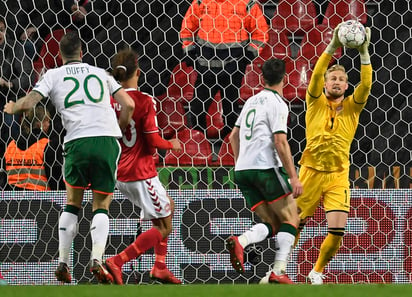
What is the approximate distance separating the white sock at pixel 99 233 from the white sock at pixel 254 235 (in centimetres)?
76

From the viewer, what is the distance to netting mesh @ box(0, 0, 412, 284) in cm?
623

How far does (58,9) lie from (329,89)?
2550 millimetres

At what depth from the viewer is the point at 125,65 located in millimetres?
5676

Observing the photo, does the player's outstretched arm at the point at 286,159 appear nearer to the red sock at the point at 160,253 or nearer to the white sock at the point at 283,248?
the white sock at the point at 283,248

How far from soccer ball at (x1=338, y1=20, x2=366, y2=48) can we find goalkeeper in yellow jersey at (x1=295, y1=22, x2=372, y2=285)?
32cm

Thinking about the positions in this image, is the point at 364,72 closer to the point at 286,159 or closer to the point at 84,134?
the point at 286,159

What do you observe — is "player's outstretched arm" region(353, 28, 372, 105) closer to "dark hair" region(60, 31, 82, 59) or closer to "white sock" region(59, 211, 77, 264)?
"dark hair" region(60, 31, 82, 59)

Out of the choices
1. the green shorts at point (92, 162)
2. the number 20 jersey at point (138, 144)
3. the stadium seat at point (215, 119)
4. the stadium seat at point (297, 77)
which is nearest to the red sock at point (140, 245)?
the number 20 jersey at point (138, 144)

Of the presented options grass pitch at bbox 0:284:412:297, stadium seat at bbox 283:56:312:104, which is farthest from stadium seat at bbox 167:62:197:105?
grass pitch at bbox 0:284:412:297

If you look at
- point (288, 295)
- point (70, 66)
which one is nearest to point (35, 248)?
point (70, 66)

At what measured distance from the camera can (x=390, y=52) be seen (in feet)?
23.3

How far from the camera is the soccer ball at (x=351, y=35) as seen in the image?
5.41 meters

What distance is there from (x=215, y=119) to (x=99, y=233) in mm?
2249

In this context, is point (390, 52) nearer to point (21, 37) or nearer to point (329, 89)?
point (329, 89)
